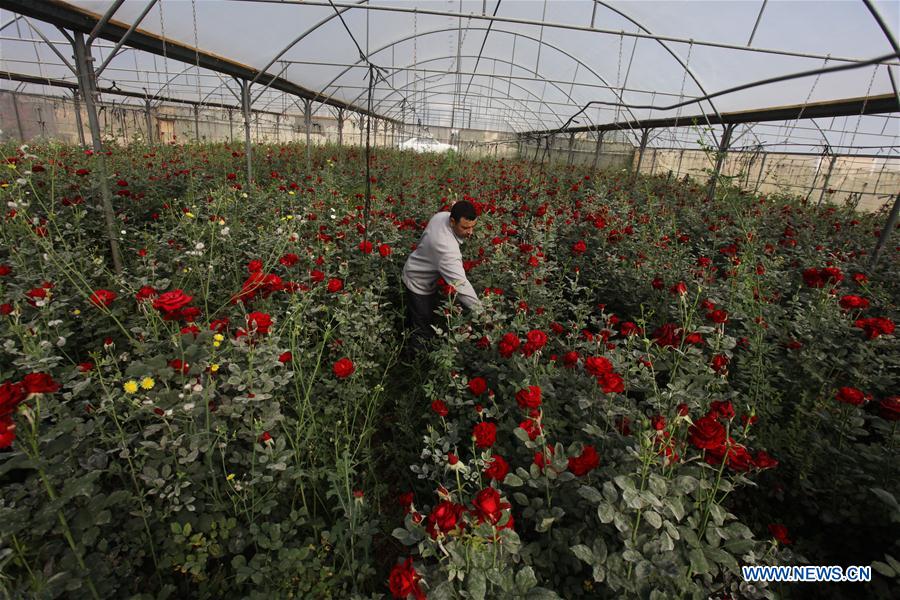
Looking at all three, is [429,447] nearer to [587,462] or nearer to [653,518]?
[587,462]

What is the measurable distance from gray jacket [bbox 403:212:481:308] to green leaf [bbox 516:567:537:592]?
1475mm

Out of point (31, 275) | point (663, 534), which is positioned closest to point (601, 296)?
point (663, 534)

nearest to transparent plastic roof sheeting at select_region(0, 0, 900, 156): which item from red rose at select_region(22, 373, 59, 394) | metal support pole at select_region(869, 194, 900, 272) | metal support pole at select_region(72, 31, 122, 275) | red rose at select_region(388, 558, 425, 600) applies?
metal support pole at select_region(72, 31, 122, 275)

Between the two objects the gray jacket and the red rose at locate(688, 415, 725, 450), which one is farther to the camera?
the gray jacket

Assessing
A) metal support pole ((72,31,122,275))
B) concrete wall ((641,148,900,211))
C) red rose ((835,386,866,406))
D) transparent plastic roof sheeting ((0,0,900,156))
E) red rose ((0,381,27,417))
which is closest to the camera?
red rose ((0,381,27,417))

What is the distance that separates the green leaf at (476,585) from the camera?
82cm

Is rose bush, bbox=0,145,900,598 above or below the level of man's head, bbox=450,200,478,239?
below

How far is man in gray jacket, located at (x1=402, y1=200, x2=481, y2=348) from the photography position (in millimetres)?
2516

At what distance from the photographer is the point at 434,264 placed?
2.77m

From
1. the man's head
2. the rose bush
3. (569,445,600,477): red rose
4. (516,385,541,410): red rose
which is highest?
the man's head

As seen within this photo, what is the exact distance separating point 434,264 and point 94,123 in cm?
304

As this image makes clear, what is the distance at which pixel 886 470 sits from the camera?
4.79 feet

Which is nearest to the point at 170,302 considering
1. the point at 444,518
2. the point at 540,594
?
the point at 444,518

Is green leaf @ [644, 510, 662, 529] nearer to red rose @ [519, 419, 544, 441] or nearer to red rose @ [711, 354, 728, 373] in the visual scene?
red rose @ [519, 419, 544, 441]
